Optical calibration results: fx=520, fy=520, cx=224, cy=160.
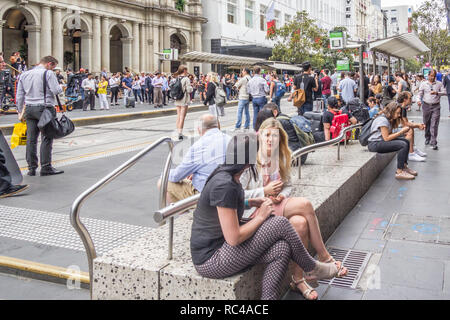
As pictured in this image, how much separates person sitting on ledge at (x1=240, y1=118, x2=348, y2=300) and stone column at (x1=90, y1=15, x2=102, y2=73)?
32.1 metres

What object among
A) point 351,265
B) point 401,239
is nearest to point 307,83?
point 401,239

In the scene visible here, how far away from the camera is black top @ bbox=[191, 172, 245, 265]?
310 centimetres

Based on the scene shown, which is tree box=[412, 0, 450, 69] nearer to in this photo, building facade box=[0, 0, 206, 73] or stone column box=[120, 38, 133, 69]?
building facade box=[0, 0, 206, 73]

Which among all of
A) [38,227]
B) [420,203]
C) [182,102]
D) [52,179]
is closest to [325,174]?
[420,203]

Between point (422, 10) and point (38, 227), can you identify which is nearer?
point (38, 227)

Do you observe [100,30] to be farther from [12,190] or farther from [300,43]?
[12,190]

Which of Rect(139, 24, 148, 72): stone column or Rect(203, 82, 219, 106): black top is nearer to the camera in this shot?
Rect(203, 82, 219, 106): black top

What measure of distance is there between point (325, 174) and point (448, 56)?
51.1 meters

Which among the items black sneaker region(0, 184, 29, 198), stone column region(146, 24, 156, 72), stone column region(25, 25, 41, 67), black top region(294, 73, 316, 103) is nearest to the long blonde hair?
black sneaker region(0, 184, 29, 198)

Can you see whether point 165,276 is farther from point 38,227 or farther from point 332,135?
point 332,135

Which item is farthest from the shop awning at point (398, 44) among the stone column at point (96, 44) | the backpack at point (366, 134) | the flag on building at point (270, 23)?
the flag on building at point (270, 23)

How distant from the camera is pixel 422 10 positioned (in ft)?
153

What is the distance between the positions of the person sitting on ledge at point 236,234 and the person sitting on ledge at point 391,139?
499 cm

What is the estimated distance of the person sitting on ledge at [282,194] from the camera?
384cm
